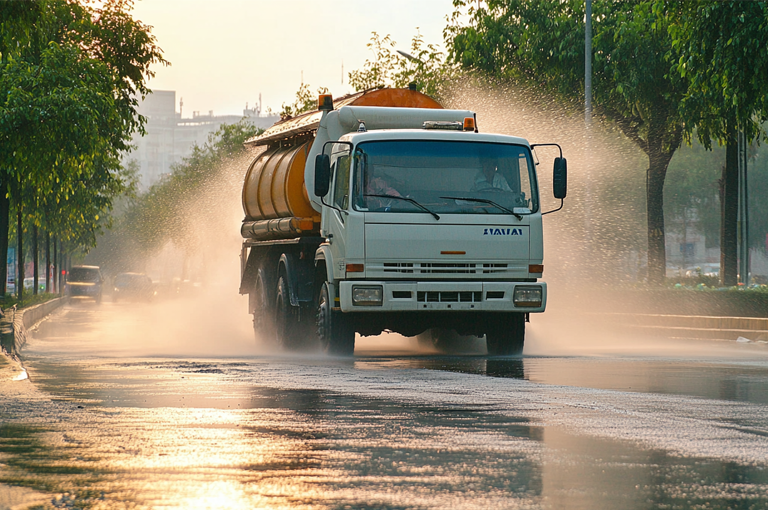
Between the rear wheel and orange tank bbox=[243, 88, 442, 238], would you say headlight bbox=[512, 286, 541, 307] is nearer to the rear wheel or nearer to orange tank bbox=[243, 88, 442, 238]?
orange tank bbox=[243, 88, 442, 238]

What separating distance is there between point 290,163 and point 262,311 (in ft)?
9.16

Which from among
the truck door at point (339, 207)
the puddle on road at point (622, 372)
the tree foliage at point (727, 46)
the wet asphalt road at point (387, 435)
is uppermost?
the tree foliage at point (727, 46)

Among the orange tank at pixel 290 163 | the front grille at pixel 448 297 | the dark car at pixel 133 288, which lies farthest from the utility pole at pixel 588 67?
the dark car at pixel 133 288

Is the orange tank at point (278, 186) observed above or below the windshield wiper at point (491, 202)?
above

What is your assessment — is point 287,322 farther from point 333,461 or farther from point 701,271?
point 701,271

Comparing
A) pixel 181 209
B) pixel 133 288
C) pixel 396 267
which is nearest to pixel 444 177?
pixel 396 267

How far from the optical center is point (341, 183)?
15586mm

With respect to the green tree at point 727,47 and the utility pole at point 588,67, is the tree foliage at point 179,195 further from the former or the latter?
the green tree at point 727,47

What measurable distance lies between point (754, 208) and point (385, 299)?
76.1 metres

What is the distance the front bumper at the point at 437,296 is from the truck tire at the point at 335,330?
1.71 ft

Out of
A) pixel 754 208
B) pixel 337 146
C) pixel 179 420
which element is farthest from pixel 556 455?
pixel 754 208

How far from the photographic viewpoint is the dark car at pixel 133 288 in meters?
68.7

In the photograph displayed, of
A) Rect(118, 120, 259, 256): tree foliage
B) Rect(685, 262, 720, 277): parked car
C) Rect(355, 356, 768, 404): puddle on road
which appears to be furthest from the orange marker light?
Rect(118, 120, 259, 256): tree foliage

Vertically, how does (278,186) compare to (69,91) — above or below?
below
